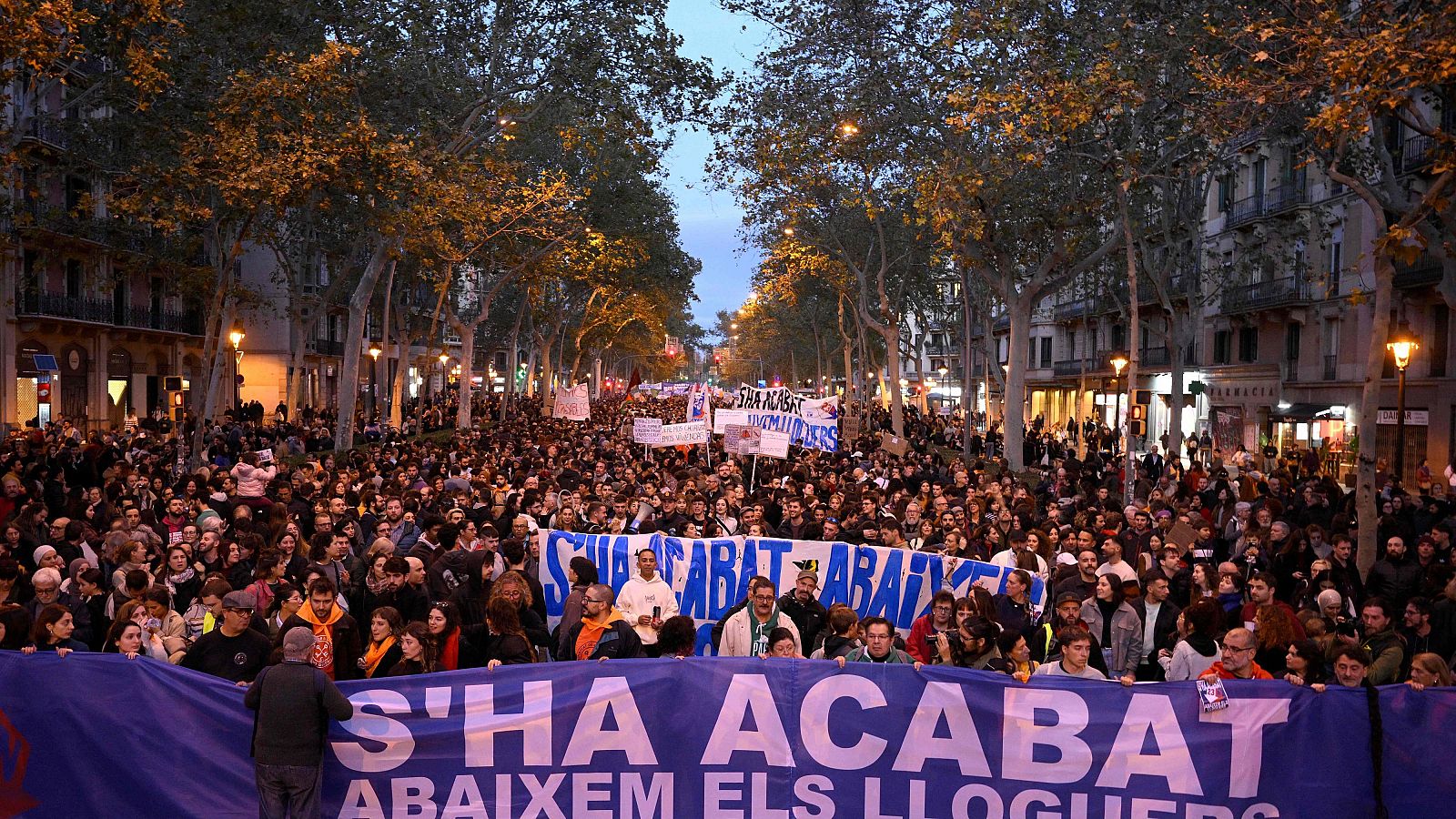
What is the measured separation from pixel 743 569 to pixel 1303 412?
34.6 metres

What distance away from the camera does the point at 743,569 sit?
41.7 feet

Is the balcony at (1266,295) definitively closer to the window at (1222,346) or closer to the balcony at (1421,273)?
the window at (1222,346)

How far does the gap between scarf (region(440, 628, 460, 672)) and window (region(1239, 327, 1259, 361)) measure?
44.9 metres

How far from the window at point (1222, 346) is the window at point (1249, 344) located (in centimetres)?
95

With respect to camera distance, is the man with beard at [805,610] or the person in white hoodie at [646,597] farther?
the person in white hoodie at [646,597]

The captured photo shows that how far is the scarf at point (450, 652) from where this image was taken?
338 inches

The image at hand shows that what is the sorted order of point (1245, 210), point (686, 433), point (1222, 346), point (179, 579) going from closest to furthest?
point (179, 579)
point (686, 433)
point (1245, 210)
point (1222, 346)

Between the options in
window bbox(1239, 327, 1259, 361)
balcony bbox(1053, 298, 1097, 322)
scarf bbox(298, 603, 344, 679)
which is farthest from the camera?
balcony bbox(1053, 298, 1097, 322)

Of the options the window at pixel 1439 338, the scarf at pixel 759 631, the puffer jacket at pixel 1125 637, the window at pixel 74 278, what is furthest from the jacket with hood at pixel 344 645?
the window at pixel 74 278

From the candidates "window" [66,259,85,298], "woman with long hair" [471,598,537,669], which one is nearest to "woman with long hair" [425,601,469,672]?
"woman with long hair" [471,598,537,669]

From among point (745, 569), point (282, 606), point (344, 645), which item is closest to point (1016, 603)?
point (745, 569)

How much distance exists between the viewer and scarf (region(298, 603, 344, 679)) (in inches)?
328

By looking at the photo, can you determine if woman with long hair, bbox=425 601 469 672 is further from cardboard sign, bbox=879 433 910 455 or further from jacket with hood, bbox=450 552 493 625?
cardboard sign, bbox=879 433 910 455

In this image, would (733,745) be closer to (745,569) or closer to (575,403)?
(745,569)
